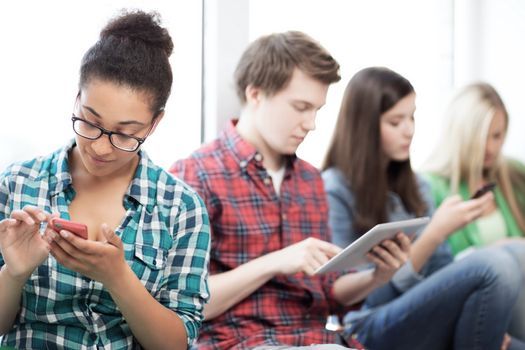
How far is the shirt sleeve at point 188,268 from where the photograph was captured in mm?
1443

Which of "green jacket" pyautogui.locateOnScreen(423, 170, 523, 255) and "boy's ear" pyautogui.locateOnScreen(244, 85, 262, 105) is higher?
"boy's ear" pyautogui.locateOnScreen(244, 85, 262, 105)

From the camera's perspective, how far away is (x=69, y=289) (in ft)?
4.42

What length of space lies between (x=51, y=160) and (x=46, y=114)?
375mm

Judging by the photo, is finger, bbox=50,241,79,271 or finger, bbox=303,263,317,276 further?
finger, bbox=303,263,317,276

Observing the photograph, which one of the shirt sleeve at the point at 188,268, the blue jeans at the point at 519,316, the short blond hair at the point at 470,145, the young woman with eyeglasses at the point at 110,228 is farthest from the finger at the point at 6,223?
the short blond hair at the point at 470,145

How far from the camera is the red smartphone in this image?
119 cm

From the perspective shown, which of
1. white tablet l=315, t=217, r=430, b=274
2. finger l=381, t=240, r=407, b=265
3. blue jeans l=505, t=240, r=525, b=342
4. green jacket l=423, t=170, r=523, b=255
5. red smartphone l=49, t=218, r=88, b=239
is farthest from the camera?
green jacket l=423, t=170, r=523, b=255

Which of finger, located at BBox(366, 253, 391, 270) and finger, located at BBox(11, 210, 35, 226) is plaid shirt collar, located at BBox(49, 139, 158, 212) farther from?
finger, located at BBox(366, 253, 391, 270)

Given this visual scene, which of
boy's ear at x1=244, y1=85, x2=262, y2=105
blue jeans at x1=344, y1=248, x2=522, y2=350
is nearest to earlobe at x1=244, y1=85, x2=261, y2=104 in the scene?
boy's ear at x1=244, y1=85, x2=262, y2=105

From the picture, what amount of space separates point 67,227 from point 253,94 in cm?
80

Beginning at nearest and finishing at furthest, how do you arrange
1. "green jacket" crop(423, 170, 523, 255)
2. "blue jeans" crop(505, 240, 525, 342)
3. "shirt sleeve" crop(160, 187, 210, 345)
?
"shirt sleeve" crop(160, 187, 210, 345), "blue jeans" crop(505, 240, 525, 342), "green jacket" crop(423, 170, 523, 255)

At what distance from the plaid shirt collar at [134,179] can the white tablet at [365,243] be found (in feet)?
1.36

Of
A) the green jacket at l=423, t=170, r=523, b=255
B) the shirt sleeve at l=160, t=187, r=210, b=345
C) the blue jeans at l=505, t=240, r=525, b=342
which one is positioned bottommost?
the blue jeans at l=505, t=240, r=525, b=342

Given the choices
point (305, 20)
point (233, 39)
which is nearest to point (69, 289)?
point (233, 39)
